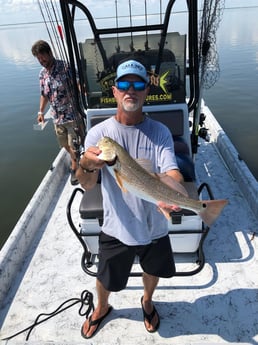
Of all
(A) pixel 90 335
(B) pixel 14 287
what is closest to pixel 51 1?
(B) pixel 14 287

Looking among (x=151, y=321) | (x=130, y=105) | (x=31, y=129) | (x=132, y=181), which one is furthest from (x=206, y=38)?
(x=31, y=129)

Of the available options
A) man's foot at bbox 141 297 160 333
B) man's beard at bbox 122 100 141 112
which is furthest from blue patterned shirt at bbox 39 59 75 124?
man's foot at bbox 141 297 160 333

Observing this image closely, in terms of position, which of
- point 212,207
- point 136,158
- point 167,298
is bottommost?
point 167,298

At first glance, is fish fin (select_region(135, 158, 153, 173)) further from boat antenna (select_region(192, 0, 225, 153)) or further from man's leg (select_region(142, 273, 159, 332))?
boat antenna (select_region(192, 0, 225, 153))

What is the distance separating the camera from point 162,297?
133 inches

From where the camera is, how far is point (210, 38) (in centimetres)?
454

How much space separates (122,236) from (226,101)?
42.1 feet

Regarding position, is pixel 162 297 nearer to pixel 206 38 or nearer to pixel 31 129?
pixel 206 38

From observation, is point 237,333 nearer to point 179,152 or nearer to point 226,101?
point 179,152

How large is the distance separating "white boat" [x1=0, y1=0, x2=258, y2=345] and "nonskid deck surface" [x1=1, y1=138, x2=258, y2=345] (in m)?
0.01

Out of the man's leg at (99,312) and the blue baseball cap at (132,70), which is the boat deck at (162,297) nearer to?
the man's leg at (99,312)

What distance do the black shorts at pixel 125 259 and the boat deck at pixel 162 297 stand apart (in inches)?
24.5

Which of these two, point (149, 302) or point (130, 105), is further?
point (149, 302)

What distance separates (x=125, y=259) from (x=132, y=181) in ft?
2.88
